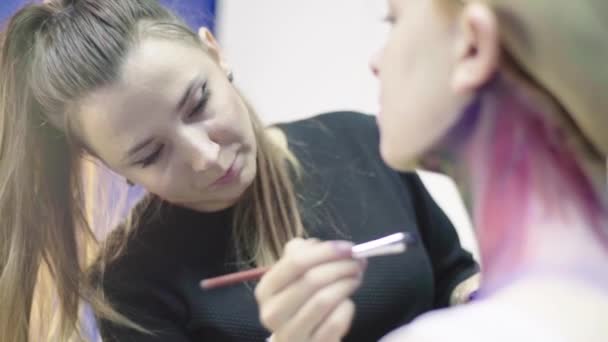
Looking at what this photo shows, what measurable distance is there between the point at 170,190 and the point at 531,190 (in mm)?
382

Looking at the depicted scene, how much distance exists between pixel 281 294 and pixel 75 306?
40 cm

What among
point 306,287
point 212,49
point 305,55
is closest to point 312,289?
point 306,287

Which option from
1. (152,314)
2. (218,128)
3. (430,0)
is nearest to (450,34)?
(430,0)

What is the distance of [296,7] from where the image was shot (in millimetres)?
1260

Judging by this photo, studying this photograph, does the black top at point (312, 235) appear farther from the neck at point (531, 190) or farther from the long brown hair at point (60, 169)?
the neck at point (531, 190)

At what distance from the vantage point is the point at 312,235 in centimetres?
77

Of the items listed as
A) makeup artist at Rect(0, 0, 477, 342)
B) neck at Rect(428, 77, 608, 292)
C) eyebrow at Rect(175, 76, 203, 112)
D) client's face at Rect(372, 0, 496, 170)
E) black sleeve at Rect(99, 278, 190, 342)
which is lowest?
black sleeve at Rect(99, 278, 190, 342)

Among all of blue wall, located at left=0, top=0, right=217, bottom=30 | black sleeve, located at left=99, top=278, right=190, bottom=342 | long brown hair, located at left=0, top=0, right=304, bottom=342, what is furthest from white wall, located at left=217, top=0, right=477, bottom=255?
black sleeve, located at left=99, top=278, right=190, bottom=342

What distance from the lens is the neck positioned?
410 millimetres

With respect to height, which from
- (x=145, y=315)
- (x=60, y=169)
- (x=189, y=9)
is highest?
(x=189, y=9)

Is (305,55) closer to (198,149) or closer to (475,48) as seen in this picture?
(198,149)

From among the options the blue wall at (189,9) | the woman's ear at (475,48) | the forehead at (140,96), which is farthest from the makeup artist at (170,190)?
the woman's ear at (475,48)

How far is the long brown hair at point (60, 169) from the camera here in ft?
2.22

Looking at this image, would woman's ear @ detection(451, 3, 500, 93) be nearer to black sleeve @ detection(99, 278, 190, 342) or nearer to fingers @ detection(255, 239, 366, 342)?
fingers @ detection(255, 239, 366, 342)
